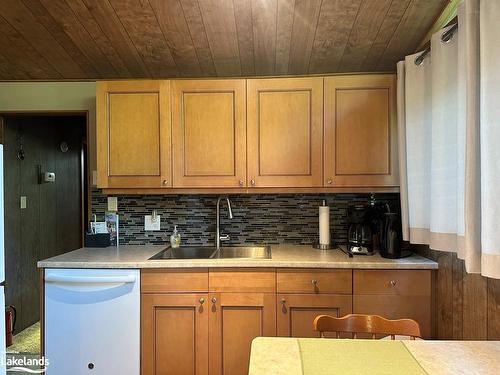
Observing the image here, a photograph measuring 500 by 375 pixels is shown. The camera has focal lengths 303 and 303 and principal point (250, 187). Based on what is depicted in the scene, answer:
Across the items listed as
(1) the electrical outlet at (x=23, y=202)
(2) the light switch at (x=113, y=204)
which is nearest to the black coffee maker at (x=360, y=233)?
(2) the light switch at (x=113, y=204)

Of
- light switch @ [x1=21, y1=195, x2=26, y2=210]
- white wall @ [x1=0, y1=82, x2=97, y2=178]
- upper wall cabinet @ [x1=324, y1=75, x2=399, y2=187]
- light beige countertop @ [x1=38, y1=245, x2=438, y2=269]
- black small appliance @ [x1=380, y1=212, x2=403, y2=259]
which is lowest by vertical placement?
light beige countertop @ [x1=38, y1=245, x2=438, y2=269]

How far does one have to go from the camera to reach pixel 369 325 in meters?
1.11

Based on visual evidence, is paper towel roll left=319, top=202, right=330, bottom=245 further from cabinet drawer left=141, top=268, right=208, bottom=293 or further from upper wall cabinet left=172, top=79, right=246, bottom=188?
cabinet drawer left=141, top=268, right=208, bottom=293

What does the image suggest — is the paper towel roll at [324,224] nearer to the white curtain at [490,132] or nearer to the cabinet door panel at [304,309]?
the cabinet door panel at [304,309]

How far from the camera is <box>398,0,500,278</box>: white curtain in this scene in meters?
1.13

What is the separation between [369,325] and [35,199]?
3256 mm

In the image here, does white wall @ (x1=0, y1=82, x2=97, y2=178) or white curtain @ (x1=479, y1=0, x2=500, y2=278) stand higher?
white wall @ (x1=0, y1=82, x2=97, y2=178)

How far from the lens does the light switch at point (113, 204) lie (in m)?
2.35

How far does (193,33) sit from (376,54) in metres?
1.24

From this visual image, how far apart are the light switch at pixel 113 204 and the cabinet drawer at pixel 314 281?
1385mm

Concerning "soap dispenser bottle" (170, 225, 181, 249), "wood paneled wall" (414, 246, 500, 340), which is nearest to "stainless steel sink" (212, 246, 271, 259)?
"soap dispenser bottle" (170, 225, 181, 249)

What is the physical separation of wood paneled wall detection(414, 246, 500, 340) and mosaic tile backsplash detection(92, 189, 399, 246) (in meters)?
0.72

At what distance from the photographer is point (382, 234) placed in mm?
1902

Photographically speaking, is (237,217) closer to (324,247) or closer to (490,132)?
(324,247)
